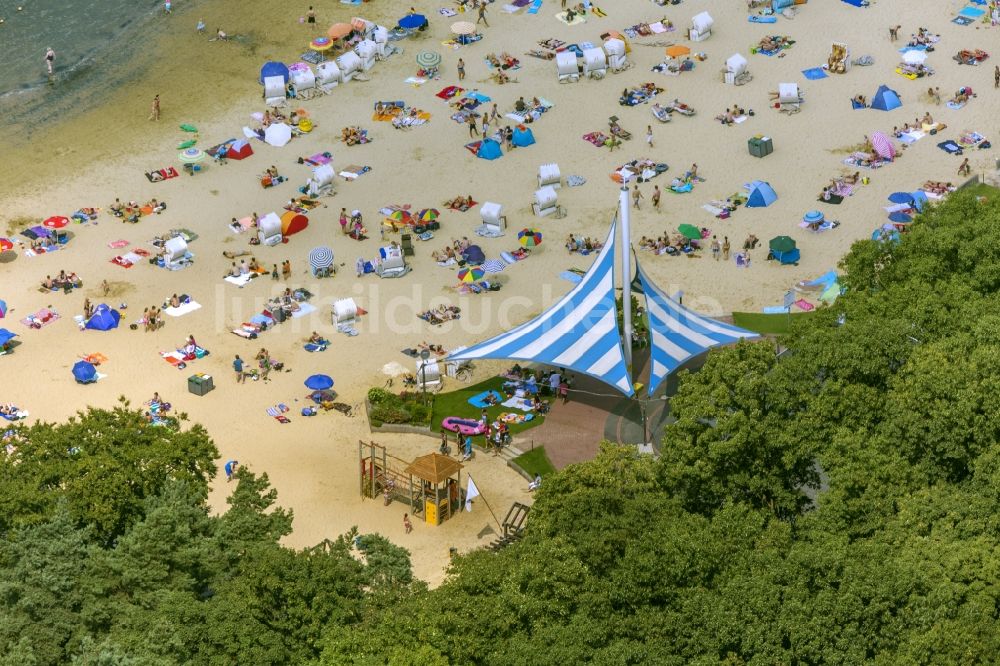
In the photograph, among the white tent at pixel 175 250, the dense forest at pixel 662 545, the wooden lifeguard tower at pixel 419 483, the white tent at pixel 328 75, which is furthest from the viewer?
the white tent at pixel 328 75

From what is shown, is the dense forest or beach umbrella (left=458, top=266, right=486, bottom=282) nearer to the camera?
the dense forest

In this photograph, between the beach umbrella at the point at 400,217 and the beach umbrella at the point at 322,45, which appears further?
the beach umbrella at the point at 322,45

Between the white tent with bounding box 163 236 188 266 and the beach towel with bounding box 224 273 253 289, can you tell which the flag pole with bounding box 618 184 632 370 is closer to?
the beach towel with bounding box 224 273 253 289

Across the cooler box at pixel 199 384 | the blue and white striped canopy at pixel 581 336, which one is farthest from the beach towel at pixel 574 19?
the cooler box at pixel 199 384

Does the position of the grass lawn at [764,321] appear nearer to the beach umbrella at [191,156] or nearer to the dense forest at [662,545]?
the dense forest at [662,545]

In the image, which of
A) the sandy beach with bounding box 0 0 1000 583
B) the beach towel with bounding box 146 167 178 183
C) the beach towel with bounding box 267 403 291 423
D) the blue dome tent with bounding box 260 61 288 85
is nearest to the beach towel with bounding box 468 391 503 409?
the sandy beach with bounding box 0 0 1000 583

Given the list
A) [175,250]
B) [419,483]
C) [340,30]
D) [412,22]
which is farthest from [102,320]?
[412,22]

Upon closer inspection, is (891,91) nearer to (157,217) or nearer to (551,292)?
(551,292)
